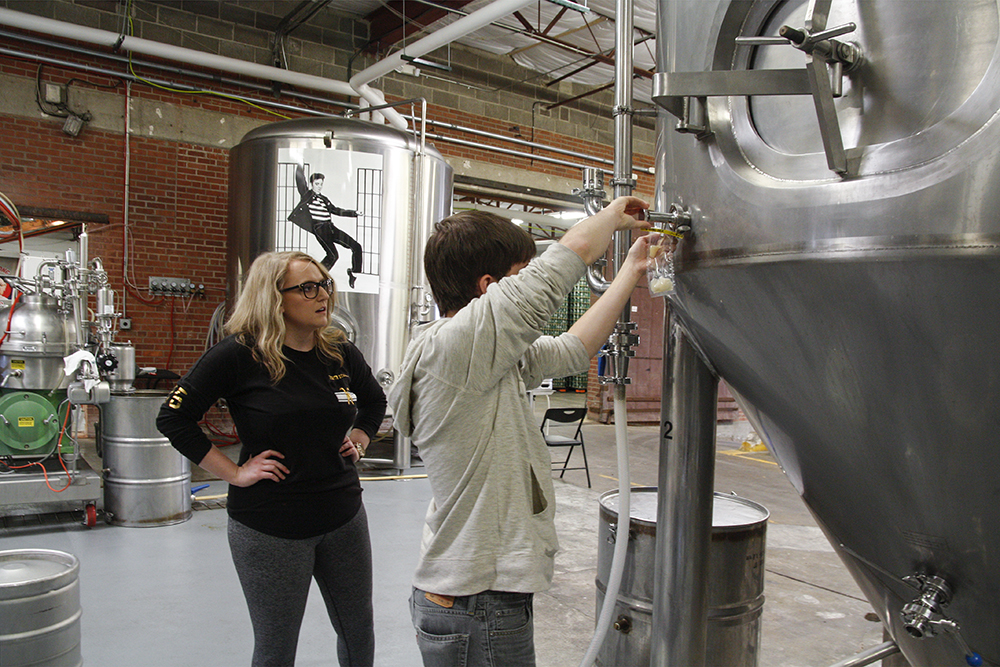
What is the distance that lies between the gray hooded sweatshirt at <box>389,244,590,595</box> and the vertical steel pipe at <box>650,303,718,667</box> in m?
0.67

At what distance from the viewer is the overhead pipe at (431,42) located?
5496mm

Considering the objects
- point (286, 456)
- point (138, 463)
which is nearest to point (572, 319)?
point (138, 463)

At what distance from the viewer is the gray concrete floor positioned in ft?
8.92

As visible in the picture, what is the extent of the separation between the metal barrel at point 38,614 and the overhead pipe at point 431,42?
4724 millimetres

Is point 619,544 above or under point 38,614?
above

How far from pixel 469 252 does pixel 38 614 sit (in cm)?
148

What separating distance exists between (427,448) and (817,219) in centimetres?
75

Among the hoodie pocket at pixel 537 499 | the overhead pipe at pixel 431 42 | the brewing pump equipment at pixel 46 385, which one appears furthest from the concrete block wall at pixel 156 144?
the hoodie pocket at pixel 537 499

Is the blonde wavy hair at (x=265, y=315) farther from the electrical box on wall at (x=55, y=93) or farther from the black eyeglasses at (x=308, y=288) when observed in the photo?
the electrical box on wall at (x=55, y=93)

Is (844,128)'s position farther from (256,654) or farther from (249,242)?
(249,242)

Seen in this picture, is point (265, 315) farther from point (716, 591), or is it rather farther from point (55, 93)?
point (55, 93)

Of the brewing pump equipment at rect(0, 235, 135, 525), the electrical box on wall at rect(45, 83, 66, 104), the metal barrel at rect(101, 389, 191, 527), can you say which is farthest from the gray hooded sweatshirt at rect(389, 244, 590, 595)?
the electrical box on wall at rect(45, 83, 66, 104)

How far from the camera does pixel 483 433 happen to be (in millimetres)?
1237

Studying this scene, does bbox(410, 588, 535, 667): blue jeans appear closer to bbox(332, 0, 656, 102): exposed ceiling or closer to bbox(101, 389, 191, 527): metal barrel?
bbox(101, 389, 191, 527): metal barrel
